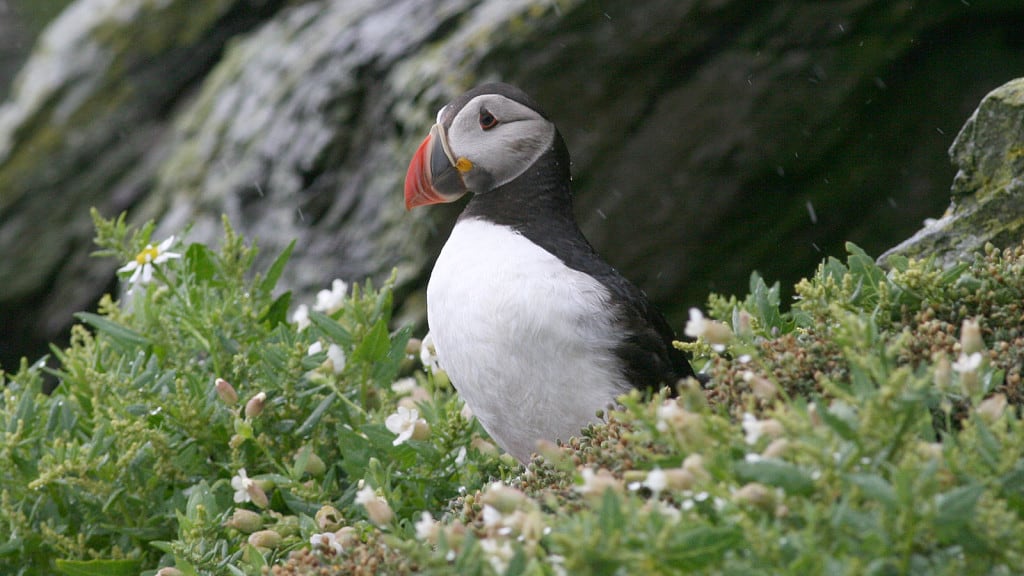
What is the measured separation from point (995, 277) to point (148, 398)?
2.54 meters

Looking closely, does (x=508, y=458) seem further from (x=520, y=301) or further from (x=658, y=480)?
(x=658, y=480)

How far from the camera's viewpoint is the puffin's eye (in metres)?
4.10

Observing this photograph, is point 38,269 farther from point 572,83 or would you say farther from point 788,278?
point 788,278

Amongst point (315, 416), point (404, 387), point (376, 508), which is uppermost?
point (376, 508)

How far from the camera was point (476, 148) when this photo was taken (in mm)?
4094

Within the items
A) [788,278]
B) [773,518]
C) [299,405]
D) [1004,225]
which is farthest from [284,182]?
[773,518]

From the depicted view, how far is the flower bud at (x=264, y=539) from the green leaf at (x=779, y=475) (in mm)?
1712

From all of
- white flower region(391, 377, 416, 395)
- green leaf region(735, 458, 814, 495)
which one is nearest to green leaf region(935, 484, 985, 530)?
green leaf region(735, 458, 814, 495)

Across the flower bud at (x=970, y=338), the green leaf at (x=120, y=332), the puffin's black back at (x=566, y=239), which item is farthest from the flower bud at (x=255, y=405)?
the flower bud at (x=970, y=338)

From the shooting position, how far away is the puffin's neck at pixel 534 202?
401 cm

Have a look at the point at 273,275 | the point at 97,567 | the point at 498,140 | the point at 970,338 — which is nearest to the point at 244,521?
the point at 97,567

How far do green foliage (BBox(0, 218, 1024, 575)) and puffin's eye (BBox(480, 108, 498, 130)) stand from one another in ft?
2.24

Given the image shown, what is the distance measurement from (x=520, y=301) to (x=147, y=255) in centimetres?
145

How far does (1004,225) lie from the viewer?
13.2 feet
